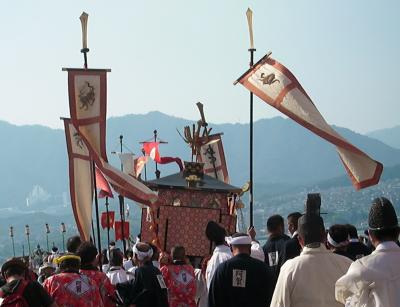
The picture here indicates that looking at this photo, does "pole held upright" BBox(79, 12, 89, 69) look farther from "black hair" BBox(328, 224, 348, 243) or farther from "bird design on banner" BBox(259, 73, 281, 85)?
"black hair" BBox(328, 224, 348, 243)

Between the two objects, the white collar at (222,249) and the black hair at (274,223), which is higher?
the black hair at (274,223)

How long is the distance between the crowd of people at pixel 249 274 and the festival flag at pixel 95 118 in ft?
Result: 7.23

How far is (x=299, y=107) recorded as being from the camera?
17.2m

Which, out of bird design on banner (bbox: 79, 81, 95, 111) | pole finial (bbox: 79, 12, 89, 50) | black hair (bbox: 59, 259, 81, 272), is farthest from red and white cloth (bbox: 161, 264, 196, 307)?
pole finial (bbox: 79, 12, 89, 50)

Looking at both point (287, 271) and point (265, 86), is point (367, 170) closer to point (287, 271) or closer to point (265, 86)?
point (265, 86)

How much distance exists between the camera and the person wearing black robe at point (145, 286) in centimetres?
1202

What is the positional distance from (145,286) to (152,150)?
69.2ft

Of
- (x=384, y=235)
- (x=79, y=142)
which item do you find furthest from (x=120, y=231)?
(x=384, y=235)

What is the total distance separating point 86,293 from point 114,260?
270 cm

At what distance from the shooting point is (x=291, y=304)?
7633 millimetres

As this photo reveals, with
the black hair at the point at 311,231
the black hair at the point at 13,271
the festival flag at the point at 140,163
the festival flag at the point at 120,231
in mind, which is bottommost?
the festival flag at the point at 120,231

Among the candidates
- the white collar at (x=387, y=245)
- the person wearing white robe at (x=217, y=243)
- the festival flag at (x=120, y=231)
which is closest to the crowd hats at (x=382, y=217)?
the white collar at (x=387, y=245)

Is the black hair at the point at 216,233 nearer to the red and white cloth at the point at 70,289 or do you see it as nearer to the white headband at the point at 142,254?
the white headband at the point at 142,254

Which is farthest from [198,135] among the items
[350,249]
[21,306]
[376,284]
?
[376,284]
